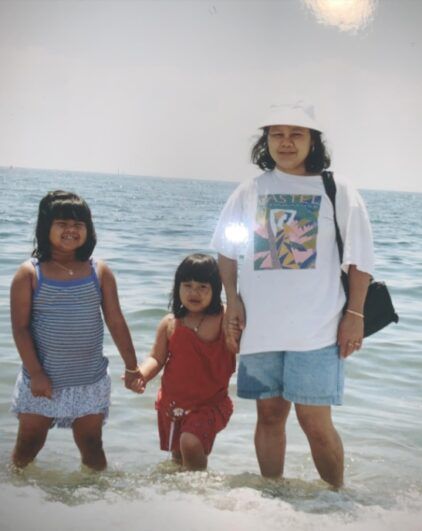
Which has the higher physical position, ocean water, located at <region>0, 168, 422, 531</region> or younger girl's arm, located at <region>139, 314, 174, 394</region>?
younger girl's arm, located at <region>139, 314, 174, 394</region>

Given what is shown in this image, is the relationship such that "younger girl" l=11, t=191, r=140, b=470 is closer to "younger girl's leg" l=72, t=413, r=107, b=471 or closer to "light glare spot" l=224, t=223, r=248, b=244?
"younger girl's leg" l=72, t=413, r=107, b=471

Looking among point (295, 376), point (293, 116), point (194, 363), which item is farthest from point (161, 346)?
point (293, 116)

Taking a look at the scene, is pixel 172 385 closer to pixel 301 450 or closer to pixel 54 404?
pixel 54 404

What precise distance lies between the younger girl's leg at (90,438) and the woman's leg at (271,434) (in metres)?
0.69

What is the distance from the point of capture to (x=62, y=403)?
9.82 feet

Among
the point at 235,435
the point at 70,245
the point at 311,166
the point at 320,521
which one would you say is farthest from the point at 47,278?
the point at 235,435

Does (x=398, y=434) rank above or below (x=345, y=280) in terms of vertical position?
below

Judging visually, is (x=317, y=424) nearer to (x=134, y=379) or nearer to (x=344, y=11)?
(x=134, y=379)

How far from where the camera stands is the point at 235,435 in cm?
422

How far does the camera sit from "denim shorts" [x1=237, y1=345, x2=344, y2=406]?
2822 millimetres

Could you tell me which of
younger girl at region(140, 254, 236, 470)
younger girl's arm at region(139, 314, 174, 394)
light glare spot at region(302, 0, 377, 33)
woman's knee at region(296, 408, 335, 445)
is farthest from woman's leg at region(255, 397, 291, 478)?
light glare spot at region(302, 0, 377, 33)

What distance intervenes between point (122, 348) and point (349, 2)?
2099mm

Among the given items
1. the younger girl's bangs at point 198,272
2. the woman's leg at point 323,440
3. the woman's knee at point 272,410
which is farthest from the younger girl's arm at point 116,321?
the woman's leg at point 323,440

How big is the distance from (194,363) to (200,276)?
15.5 inches
